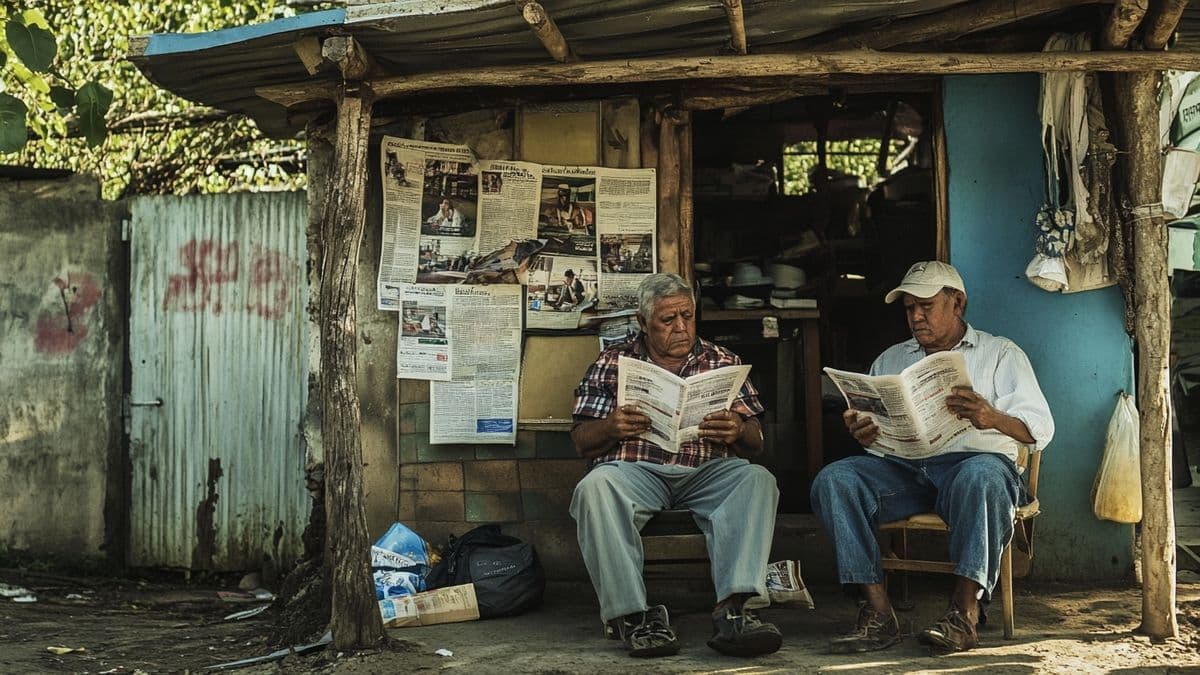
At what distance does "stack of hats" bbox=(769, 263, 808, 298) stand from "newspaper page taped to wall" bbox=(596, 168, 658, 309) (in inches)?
43.1

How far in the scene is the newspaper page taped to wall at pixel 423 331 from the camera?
5.94 metres

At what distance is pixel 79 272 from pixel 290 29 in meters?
3.47

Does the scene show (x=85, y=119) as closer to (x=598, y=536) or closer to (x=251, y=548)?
(x=251, y=548)

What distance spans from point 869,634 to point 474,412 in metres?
2.17

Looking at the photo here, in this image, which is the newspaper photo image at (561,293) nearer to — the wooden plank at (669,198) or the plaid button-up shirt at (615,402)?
the wooden plank at (669,198)

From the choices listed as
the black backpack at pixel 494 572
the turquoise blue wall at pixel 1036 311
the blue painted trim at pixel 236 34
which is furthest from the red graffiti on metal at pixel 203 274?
the turquoise blue wall at pixel 1036 311

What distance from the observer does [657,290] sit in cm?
528

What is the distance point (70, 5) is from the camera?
9172mm

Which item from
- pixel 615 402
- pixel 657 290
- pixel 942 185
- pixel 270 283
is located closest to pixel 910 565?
pixel 615 402

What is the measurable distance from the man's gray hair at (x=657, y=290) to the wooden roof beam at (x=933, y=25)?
108 centimetres

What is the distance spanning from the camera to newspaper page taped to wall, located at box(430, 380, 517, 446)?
233 inches

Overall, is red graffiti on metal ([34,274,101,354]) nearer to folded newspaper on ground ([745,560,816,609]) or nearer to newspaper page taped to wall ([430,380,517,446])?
newspaper page taped to wall ([430,380,517,446])

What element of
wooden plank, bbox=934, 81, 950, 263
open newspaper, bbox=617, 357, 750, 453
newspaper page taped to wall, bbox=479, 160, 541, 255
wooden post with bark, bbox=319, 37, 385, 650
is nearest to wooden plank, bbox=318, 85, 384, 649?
wooden post with bark, bbox=319, 37, 385, 650

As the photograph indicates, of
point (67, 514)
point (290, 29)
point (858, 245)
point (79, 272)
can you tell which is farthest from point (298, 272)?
point (858, 245)
